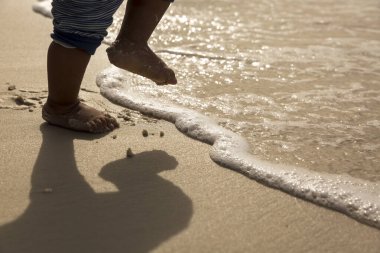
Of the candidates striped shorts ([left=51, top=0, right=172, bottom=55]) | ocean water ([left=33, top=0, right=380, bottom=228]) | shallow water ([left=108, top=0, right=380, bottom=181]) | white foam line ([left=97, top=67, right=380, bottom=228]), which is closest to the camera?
white foam line ([left=97, top=67, right=380, bottom=228])

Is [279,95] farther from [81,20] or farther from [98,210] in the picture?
[98,210]

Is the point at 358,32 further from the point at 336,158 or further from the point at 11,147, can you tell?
the point at 11,147

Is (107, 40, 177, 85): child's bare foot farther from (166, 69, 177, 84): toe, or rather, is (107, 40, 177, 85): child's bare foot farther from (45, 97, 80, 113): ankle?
(45, 97, 80, 113): ankle

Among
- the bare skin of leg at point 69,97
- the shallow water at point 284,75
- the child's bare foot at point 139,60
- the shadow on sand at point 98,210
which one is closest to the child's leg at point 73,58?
the bare skin of leg at point 69,97

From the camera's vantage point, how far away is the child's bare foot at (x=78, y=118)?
259cm

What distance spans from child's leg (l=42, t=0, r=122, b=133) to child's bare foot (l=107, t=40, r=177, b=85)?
0.39 ft

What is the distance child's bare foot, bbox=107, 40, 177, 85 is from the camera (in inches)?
104

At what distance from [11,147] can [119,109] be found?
24.5 inches

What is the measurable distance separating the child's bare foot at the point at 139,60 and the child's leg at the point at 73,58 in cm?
12

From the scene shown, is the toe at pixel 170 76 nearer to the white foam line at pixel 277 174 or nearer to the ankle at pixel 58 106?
the white foam line at pixel 277 174

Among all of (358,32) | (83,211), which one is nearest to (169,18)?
(358,32)

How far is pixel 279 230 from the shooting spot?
1.92m

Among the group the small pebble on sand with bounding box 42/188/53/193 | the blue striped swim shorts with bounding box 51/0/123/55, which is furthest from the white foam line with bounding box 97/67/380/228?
the small pebble on sand with bounding box 42/188/53/193

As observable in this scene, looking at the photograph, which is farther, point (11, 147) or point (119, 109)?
point (119, 109)
